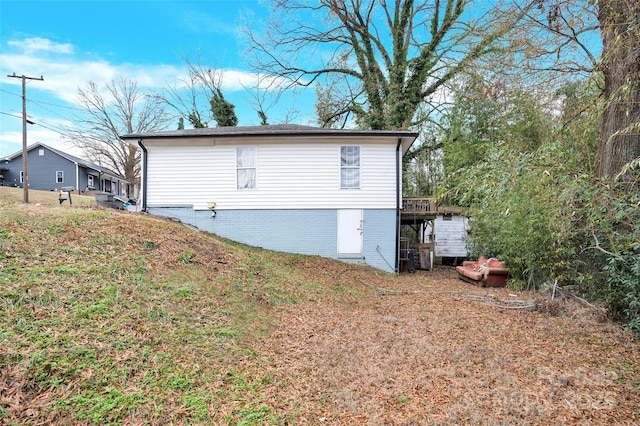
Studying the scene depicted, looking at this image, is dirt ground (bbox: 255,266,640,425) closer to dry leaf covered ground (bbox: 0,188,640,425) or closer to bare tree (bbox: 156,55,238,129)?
dry leaf covered ground (bbox: 0,188,640,425)

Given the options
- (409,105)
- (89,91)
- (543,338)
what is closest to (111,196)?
(543,338)

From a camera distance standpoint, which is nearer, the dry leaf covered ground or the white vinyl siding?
the dry leaf covered ground

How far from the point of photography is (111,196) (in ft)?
31.6

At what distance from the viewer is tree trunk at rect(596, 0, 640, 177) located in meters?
3.07

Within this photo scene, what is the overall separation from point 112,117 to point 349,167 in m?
21.6

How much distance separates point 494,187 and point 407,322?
2.30 metres

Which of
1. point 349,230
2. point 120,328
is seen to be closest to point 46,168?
point 349,230

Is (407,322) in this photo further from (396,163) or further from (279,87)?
(279,87)

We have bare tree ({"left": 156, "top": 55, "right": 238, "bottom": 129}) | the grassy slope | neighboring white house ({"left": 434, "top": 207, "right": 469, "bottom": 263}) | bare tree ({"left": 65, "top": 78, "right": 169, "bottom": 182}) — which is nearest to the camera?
the grassy slope

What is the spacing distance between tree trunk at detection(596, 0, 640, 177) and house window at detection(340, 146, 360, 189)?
549 centimetres

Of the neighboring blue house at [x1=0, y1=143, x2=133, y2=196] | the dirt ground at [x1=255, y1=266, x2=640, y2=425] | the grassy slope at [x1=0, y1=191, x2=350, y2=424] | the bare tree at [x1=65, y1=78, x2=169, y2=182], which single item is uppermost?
the bare tree at [x1=65, y1=78, x2=169, y2=182]

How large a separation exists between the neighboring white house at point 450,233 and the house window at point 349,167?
5.63 meters

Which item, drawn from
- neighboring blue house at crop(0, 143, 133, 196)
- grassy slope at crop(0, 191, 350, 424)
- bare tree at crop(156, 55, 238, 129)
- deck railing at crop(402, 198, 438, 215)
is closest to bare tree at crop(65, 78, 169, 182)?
bare tree at crop(156, 55, 238, 129)

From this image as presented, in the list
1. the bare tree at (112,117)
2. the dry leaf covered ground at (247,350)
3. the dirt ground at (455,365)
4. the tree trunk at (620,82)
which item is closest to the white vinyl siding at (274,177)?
the dry leaf covered ground at (247,350)
